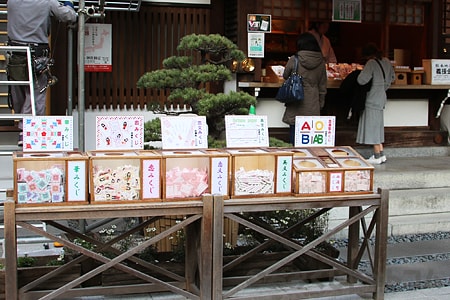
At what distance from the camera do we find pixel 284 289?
5973mm

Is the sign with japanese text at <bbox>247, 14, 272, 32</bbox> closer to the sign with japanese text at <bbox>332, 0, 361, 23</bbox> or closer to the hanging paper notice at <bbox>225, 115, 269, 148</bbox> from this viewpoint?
the sign with japanese text at <bbox>332, 0, 361, 23</bbox>

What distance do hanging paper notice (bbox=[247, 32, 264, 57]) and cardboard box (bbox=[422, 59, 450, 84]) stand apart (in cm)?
352

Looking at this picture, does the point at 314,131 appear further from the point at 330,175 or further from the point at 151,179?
the point at 151,179

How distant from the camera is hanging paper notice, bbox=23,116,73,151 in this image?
17.0 ft

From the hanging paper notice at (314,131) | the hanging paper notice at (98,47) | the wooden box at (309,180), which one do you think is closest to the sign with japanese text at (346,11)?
the hanging paper notice at (98,47)

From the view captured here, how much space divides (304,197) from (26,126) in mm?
2399

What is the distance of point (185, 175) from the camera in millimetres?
5184

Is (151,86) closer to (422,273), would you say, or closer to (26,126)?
(26,126)

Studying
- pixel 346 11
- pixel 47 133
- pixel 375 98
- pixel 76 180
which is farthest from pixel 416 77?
pixel 76 180

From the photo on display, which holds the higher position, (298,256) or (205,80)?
(205,80)

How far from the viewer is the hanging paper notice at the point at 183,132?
5.45 m

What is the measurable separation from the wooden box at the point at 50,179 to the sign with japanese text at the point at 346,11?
780cm

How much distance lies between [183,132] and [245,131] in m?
0.57

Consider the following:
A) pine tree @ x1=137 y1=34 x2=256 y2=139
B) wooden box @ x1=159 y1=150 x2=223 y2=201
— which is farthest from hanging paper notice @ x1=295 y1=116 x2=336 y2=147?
pine tree @ x1=137 y1=34 x2=256 y2=139
